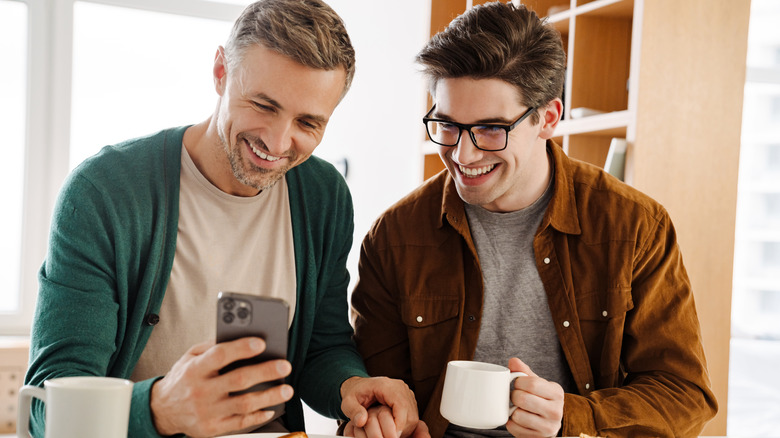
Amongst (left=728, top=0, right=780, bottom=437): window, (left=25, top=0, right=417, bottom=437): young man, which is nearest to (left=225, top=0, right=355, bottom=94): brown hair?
(left=25, top=0, right=417, bottom=437): young man

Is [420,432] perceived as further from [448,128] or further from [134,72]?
[134,72]

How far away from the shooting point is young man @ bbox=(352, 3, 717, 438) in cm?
159

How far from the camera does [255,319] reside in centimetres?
93

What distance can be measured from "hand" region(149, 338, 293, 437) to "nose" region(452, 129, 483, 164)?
2.50 feet

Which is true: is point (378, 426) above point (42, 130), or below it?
below

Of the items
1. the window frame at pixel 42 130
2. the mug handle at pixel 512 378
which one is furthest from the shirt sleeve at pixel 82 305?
the window frame at pixel 42 130

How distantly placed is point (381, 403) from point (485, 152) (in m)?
0.60

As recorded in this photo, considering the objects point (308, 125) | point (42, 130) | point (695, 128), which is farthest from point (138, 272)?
point (42, 130)

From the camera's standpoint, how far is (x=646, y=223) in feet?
5.36

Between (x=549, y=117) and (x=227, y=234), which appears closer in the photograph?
(x=227, y=234)

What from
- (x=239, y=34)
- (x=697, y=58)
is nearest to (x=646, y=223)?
(x=697, y=58)

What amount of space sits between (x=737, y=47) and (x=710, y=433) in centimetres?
117

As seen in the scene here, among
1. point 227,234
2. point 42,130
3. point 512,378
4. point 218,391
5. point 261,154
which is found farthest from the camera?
point 42,130

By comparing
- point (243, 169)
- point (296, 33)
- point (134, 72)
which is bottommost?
point (243, 169)
